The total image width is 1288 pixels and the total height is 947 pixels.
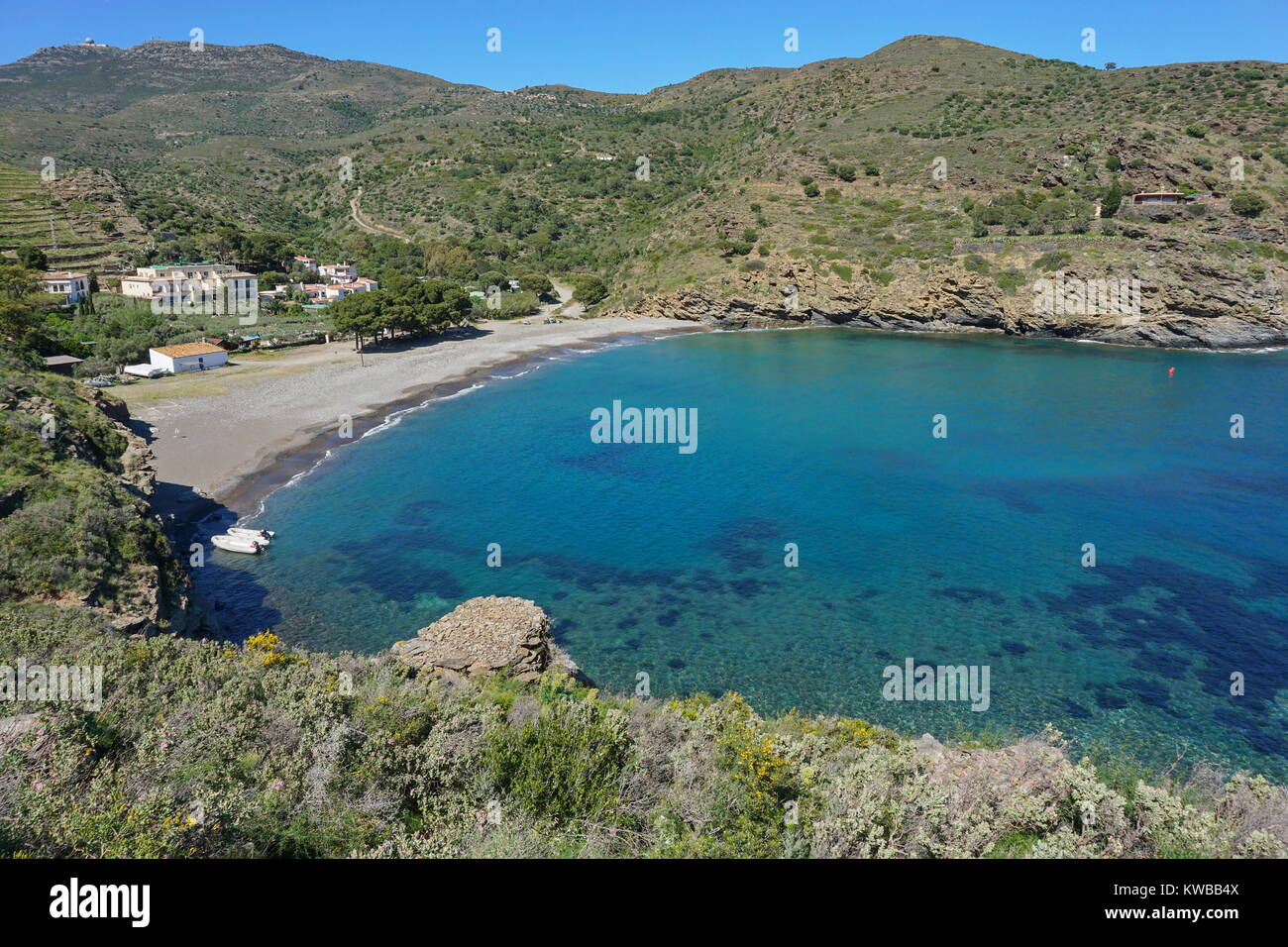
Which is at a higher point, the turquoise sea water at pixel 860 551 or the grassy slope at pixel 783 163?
the grassy slope at pixel 783 163

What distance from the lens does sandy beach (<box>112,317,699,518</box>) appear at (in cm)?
3117

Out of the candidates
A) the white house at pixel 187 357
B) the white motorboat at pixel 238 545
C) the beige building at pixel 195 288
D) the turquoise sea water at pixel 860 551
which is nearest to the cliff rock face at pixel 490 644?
the turquoise sea water at pixel 860 551

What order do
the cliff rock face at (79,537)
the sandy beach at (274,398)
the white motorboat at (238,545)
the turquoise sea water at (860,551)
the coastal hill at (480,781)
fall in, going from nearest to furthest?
the coastal hill at (480,781), the cliff rock face at (79,537), the turquoise sea water at (860,551), the white motorboat at (238,545), the sandy beach at (274,398)

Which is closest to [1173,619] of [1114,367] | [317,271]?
[1114,367]

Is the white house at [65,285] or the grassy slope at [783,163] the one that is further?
the grassy slope at [783,163]

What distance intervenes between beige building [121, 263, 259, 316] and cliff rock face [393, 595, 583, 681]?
59673 millimetres

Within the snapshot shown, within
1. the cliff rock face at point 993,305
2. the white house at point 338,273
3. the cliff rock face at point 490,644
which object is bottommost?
Answer: the cliff rock face at point 490,644

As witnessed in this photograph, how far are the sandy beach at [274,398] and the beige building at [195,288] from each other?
17.7m

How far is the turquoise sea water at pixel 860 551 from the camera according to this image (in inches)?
678

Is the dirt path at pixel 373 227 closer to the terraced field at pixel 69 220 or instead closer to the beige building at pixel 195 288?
the terraced field at pixel 69 220

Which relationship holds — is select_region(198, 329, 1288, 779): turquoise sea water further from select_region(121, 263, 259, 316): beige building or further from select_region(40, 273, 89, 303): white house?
select_region(40, 273, 89, 303): white house

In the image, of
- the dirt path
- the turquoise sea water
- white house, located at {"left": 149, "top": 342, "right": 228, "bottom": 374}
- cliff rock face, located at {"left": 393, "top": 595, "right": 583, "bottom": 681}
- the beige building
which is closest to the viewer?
cliff rock face, located at {"left": 393, "top": 595, "right": 583, "bottom": 681}

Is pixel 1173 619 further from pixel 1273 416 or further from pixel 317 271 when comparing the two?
pixel 317 271

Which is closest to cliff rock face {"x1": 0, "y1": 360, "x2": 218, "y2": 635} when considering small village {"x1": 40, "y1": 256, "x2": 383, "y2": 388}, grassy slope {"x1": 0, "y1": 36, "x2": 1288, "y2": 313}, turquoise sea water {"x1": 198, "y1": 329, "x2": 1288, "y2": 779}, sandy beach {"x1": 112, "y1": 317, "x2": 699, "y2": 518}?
turquoise sea water {"x1": 198, "y1": 329, "x2": 1288, "y2": 779}
